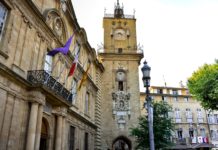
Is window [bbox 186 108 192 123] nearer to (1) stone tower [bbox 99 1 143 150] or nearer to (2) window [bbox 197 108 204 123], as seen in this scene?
(2) window [bbox 197 108 204 123]

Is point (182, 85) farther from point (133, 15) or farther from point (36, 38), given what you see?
point (36, 38)

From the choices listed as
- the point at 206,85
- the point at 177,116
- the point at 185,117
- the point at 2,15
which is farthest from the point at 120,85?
the point at 185,117

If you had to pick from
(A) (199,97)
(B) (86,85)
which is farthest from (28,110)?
(A) (199,97)

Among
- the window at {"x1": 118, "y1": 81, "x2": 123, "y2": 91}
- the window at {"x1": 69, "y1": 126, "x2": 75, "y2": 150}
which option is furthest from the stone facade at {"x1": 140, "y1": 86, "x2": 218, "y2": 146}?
the window at {"x1": 69, "y1": 126, "x2": 75, "y2": 150}

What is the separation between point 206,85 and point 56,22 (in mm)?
14868

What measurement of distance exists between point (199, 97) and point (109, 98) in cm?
990

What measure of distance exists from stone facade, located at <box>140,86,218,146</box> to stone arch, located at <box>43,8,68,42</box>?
26084 mm

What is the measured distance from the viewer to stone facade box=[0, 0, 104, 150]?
10148mm

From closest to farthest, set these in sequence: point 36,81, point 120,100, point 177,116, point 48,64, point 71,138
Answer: point 36,81
point 48,64
point 71,138
point 120,100
point 177,116

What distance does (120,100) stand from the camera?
26.2m

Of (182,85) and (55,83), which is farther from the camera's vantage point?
(182,85)

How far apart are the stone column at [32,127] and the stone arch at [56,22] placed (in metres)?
5.83

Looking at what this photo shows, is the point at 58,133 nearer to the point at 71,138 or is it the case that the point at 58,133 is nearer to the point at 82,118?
the point at 71,138

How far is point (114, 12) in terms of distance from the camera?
34.2m
